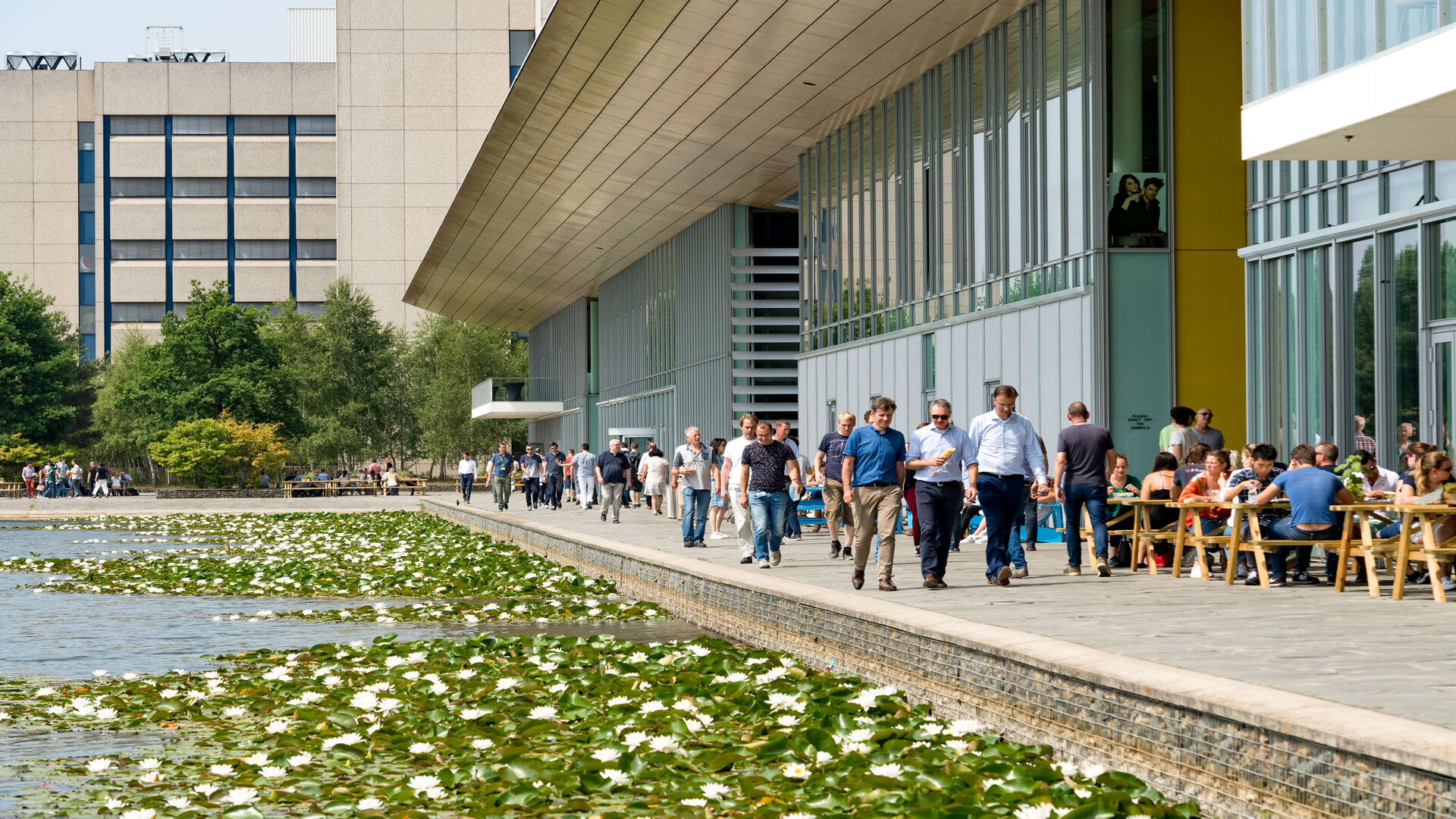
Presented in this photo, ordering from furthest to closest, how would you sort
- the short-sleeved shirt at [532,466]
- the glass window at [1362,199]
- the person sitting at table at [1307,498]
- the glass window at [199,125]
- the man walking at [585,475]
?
the glass window at [199,125] → the short-sleeved shirt at [532,466] → the man walking at [585,475] → the glass window at [1362,199] → the person sitting at table at [1307,498]

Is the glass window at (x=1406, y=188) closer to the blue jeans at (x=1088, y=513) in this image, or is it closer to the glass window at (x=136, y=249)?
A: the blue jeans at (x=1088, y=513)

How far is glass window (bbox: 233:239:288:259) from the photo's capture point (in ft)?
316

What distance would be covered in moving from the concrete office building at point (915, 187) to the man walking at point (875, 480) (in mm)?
7066

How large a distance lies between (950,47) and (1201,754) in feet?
59.4

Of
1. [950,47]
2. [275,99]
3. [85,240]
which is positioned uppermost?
[275,99]

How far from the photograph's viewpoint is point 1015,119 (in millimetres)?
21250

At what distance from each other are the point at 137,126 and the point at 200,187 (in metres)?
5.38

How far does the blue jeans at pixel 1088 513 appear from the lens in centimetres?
1366

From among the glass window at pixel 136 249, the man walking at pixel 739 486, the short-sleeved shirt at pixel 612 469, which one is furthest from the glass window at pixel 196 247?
the man walking at pixel 739 486

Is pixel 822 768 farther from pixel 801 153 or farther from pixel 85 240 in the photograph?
pixel 85 240

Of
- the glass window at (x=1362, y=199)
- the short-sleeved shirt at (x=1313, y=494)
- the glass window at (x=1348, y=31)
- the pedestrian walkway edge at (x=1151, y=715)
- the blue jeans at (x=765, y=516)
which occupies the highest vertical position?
the glass window at (x=1348, y=31)

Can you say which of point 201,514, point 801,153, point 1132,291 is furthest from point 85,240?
point 1132,291

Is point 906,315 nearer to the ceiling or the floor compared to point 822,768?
nearer to the ceiling

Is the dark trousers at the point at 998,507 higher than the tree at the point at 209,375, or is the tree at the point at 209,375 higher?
the tree at the point at 209,375
